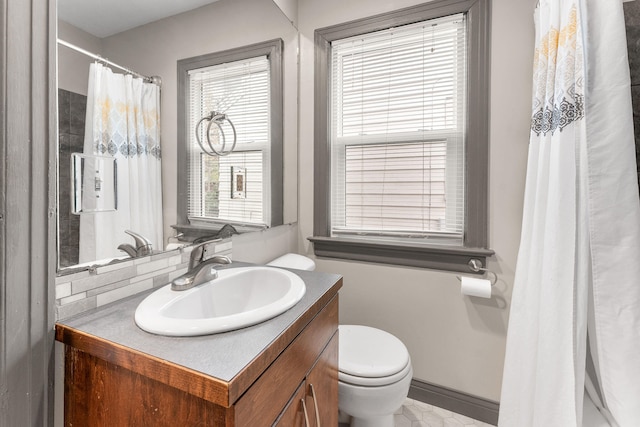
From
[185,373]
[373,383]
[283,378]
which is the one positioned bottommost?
[373,383]

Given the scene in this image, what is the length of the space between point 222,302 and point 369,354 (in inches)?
27.2

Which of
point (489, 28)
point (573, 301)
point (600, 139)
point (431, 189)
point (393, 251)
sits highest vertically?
point (489, 28)

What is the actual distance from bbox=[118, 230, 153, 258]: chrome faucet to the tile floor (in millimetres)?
1428

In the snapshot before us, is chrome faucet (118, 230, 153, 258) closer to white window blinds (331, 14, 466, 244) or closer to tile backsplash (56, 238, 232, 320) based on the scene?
tile backsplash (56, 238, 232, 320)

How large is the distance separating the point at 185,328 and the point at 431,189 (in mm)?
1356

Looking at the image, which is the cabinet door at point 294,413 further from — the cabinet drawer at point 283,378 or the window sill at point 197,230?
the window sill at point 197,230

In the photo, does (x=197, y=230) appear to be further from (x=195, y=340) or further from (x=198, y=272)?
(x=195, y=340)

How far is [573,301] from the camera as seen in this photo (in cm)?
106

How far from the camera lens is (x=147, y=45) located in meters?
0.94

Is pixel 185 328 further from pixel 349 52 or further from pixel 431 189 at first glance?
pixel 349 52

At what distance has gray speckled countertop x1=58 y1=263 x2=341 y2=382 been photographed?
21.1 inches

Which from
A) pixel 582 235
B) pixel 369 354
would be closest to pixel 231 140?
pixel 369 354

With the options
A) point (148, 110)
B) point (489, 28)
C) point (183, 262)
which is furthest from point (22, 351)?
point (489, 28)

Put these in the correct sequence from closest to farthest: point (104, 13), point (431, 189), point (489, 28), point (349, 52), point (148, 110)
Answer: point (104, 13)
point (148, 110)
point (489, 28)
point (431, 189)
point (349, 52)
